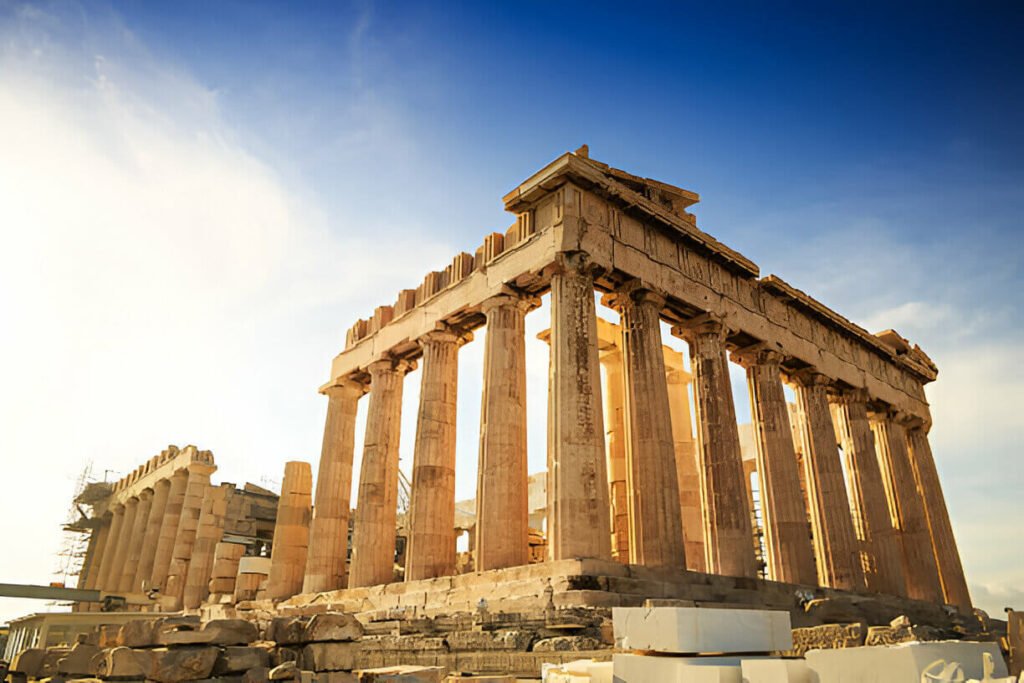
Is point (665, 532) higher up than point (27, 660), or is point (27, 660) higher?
point (665, 532)

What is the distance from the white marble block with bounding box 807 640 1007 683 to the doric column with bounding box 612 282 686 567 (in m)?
12.4

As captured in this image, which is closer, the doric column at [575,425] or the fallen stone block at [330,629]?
the fallen stone block at [330,629]

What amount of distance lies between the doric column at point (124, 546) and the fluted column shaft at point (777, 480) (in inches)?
1438

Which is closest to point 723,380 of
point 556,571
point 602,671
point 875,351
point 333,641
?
point 556,571

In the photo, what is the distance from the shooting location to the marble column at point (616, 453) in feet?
72.6

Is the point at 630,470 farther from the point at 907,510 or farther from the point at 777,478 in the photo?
the point at 907,510

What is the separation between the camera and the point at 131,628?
32.2ft

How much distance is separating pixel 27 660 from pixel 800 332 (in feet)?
76.7

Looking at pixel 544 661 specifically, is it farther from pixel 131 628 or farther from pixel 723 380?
pixel 723 380

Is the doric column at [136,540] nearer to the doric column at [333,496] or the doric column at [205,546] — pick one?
the doric column at [205,546]

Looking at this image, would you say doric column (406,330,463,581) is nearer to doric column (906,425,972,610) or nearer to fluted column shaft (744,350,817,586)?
fluted column shaft (744,350,817,586)

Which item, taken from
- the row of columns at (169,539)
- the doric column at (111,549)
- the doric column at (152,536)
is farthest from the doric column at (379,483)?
the doric column at (111,549)

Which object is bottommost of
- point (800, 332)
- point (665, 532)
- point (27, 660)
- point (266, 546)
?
point (27, 660)

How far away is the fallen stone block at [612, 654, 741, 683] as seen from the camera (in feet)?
16.8
